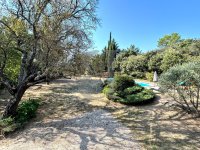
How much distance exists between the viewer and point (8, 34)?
333 inches

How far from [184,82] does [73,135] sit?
5140mm

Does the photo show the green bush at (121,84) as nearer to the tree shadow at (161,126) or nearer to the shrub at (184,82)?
the tree shadow at (161,126)

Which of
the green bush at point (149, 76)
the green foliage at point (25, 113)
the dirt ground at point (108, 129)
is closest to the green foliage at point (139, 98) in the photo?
the dirt ground at point (108, 129)

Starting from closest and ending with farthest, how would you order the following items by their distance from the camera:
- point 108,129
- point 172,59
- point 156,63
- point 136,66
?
1. point 108,129
2. point 172,59
3. point 156,63
4. point 136,66

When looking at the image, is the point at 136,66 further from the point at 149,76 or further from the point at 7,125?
the point at 7,125

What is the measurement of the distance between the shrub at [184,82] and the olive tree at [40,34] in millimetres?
4289

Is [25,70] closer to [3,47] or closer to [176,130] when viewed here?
[3,47]

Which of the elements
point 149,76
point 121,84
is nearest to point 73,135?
point 121,84

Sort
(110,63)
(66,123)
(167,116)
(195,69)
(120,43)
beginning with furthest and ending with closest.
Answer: (120,43) → (110,63) → (167,116) → (66,123) → (195,69)

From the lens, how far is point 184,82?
26.5 feet

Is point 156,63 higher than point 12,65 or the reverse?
higher

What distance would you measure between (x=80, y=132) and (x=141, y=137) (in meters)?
2.35

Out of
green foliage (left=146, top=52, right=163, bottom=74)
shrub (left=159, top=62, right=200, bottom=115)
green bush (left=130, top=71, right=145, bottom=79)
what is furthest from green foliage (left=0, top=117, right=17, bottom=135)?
green bush (left=130, top=71, right=145, bottom=79)

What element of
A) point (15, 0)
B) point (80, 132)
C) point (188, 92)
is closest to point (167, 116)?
point (188, 92)
